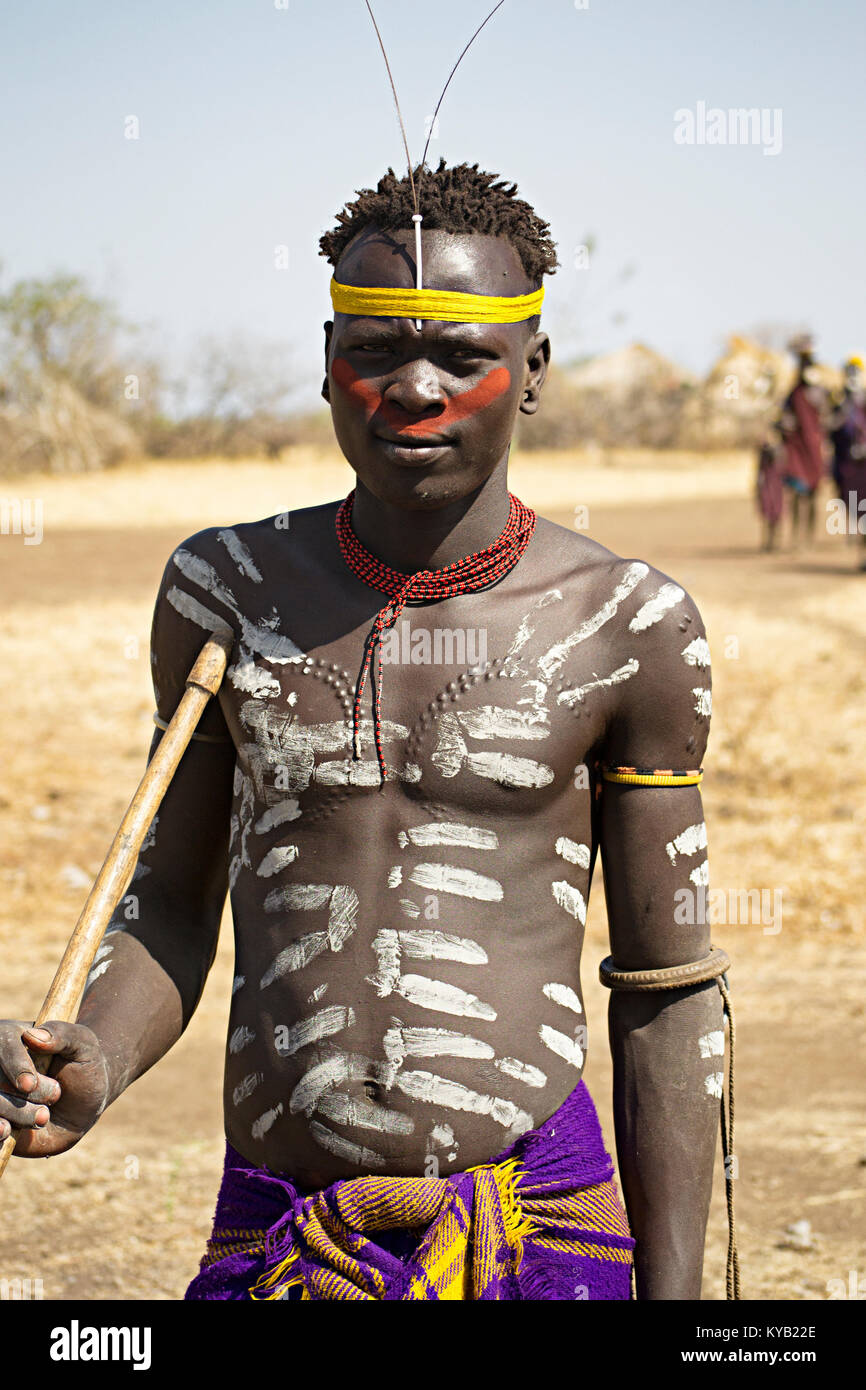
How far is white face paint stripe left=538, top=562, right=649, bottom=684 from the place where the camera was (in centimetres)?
203

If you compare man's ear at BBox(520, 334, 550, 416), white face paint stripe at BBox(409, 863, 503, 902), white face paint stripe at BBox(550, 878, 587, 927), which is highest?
man's ear at BBox(520, 334, 550, 416)

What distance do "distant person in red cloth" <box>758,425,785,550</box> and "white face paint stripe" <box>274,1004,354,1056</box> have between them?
14.9 m

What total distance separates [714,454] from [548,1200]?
3835cm

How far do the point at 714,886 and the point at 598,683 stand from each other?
524cm

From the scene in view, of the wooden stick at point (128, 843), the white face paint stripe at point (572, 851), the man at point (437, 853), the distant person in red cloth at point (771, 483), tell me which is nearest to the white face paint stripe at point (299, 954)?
the man at point (437, 853)

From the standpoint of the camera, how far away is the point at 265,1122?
199 centimetres

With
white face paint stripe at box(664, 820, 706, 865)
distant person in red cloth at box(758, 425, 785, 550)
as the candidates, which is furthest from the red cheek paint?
distant person in red cloth at box(758, 425, 785, 550)

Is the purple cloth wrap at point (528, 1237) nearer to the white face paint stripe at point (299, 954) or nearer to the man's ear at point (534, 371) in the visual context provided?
the white face paint stripe at point (299, 954)

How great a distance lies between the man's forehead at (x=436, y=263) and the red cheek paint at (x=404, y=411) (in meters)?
0.11

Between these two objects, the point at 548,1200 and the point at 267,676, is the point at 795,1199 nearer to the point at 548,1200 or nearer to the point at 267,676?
the point at 548,1200

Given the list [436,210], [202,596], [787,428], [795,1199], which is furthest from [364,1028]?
[787,428]

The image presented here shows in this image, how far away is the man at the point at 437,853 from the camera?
194 cm

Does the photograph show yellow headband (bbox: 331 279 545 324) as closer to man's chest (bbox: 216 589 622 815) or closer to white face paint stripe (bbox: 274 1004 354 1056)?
man's chest (bbox: 216 589 622 815)

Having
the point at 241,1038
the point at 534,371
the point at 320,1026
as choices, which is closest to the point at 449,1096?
the point at 320,1026
